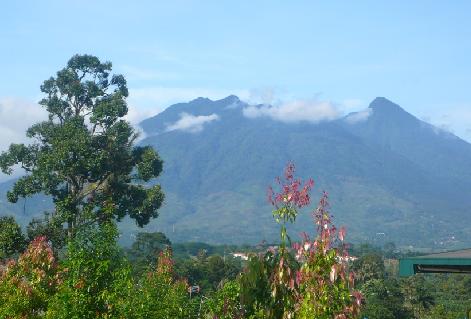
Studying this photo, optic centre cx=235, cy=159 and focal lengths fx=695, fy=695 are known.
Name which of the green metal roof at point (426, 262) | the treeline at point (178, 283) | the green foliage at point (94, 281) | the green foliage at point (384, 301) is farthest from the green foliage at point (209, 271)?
the green metal roof at point (426, 262)

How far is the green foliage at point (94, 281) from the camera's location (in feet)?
36.5

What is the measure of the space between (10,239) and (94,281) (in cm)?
1718

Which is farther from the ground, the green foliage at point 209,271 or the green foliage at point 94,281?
the green foliage at point 94,281

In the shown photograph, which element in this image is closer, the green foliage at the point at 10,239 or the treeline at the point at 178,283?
the treeline at the point at 178,283

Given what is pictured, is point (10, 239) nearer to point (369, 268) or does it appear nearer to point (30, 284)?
point (30, 284)

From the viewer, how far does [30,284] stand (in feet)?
46.7

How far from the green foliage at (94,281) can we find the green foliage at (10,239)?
16.2m

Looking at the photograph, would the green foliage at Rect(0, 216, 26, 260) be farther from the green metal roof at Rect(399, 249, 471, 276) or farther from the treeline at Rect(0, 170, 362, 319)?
the green metal roof at Rect(399, 249, 471, 276)

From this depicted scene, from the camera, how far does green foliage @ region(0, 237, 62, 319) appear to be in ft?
45.3

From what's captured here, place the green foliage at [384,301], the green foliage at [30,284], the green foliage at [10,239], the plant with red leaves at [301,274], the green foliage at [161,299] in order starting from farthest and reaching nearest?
the green foliage at [384,301] < the green foliage at [10,239] < the green foliage at [30,284] < the green foliage at [161,299] < the plant with red leaves at [301,274]

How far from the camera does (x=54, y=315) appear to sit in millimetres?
11648

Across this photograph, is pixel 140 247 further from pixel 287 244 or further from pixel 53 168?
pixel 287 244

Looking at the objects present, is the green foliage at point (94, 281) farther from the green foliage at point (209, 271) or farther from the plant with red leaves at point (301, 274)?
the green foliage at point (209, 271)

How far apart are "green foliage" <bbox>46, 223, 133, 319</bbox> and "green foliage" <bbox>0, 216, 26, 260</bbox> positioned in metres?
16.2
